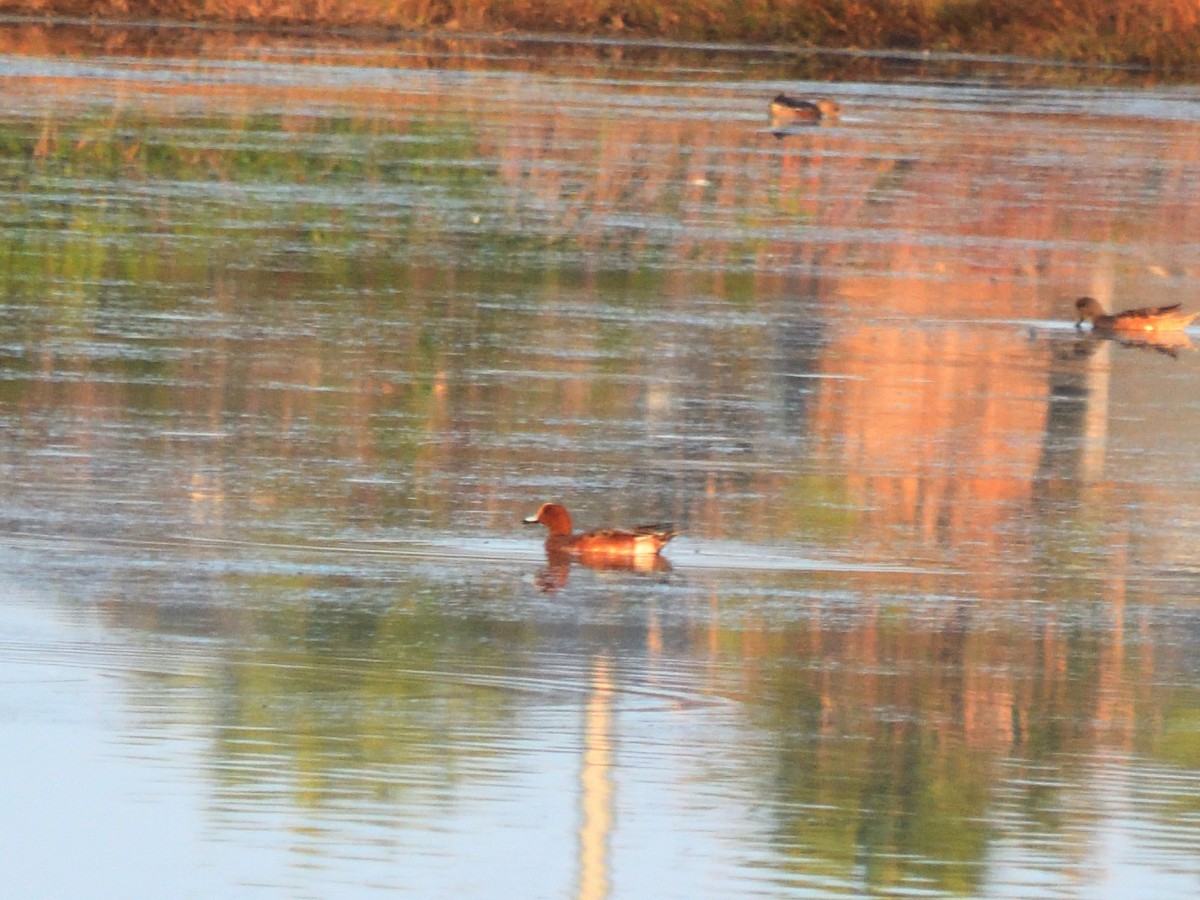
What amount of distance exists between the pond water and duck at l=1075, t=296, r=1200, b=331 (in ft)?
0.56

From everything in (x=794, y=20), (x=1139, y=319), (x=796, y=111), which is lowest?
(x=1139, y=319)

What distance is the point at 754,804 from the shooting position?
24.6ft

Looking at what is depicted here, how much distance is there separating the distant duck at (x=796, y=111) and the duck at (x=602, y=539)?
21424mm

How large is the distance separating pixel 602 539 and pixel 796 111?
859 inches

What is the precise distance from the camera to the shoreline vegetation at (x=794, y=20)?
1923 inches

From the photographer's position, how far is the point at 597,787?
24.7 ft

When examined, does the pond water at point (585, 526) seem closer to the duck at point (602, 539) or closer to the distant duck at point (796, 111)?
the duck at point (602, 539)

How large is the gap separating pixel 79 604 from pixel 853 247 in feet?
38.7

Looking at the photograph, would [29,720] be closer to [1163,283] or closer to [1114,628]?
[1114,628]

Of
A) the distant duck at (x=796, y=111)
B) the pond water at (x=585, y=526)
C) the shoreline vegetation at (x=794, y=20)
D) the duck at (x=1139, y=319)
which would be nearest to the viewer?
the pond water at (x=585, y=526)

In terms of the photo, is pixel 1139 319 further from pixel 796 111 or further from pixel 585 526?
pixel 796 111

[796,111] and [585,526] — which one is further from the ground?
→ [796,111]

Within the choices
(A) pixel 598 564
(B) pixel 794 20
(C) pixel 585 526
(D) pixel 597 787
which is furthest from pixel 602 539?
(B) pixel 794 20

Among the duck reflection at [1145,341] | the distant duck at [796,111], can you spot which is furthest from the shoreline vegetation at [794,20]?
the duck reflection at [1145,341]
